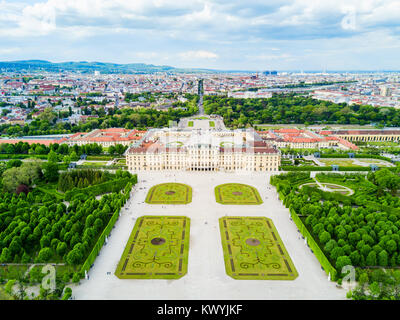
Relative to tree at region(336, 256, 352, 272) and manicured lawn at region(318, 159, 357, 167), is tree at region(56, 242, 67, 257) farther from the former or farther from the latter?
manicured lawn at region(318, 159, 357, 167)

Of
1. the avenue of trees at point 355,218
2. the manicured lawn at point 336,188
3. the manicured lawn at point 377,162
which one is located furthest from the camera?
the manicured lawn at point 377,162

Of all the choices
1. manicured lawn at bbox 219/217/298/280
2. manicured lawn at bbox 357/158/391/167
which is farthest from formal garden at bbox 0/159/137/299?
manicured lawn at bbox 357/158/391/167

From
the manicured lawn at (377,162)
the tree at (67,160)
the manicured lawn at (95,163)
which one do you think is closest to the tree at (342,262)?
the manicured lawn at (377,162)

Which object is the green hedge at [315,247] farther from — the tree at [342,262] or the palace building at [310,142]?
the palace building at [310,142]

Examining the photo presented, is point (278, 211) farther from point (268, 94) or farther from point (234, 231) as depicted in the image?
point (268, 94)

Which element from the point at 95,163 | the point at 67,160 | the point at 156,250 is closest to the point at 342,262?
the point at 156,250
